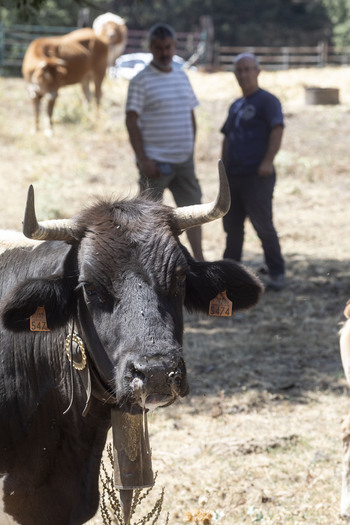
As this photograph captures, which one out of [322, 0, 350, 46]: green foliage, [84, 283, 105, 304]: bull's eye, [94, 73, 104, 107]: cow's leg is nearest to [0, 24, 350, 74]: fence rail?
[322, 0, 350, 46]: green foliage

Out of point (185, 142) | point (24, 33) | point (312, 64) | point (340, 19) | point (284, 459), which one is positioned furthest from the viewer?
point (340, 19)

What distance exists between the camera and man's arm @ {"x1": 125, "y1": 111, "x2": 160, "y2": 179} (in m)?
7.41

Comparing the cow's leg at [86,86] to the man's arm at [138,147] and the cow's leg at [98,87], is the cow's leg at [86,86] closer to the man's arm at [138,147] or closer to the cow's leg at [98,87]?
the cow's leg at [98,87]

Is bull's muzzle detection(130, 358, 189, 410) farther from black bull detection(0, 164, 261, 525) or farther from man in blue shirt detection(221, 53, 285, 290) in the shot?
man in blue shirt detection(221, 53, 285, 290)

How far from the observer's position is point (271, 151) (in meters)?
7.72

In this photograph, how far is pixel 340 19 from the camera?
1811 inches

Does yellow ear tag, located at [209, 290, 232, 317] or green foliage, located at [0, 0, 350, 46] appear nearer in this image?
yellow ear tag, located at [209, 290, 232, 317]

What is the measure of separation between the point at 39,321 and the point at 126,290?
43cm

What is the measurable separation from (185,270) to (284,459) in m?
2.22

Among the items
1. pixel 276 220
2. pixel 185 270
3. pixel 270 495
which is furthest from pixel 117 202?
pixel 276 220

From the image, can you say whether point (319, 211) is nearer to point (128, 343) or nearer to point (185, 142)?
point (185, 142)

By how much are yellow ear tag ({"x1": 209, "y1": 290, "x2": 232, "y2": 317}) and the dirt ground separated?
73cm

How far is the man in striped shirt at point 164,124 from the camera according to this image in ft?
24.6

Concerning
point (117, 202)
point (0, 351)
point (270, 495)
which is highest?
point (117, 202)
